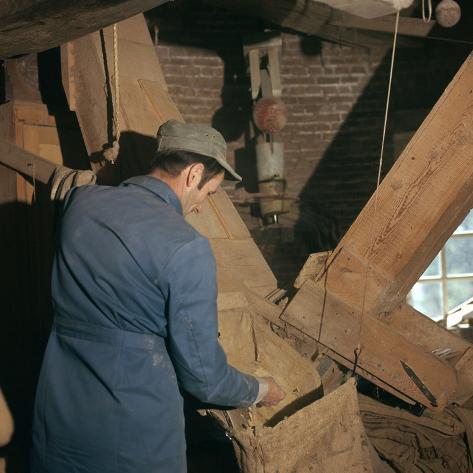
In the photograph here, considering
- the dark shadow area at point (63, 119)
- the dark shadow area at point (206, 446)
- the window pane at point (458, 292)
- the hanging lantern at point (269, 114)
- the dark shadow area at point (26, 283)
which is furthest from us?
the window pane at point (458, 292)

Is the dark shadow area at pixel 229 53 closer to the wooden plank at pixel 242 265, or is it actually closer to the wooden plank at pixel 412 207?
the wooden plank at pixel 242 265

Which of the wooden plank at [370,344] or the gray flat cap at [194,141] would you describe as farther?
the wooden plank at [370,344]

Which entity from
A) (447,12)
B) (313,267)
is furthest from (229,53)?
(313,267)

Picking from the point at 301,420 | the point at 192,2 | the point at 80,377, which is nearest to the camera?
the point at 80,377

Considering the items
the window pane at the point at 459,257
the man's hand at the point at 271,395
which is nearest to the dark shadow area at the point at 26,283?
the man's hand at the point at 271,395

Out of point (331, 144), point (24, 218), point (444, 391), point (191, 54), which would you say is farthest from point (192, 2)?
point (444, 391)

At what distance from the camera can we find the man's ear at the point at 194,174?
2244 mm

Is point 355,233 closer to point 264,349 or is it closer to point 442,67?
point 264,349

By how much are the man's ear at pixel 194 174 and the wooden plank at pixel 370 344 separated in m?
0.81

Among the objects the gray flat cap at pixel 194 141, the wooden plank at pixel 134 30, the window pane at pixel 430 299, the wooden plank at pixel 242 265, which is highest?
the wooden plank at pixel 134 30

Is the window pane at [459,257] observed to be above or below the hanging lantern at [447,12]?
below

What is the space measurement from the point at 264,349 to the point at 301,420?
68cm

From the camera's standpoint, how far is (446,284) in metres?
6.62

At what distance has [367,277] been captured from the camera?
8.93 feet
